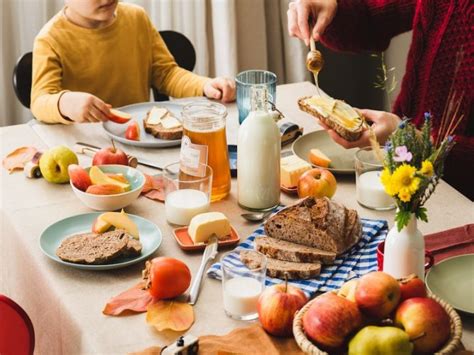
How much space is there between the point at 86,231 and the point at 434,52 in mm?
972

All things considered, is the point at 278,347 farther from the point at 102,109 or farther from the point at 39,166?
the point at 102,109

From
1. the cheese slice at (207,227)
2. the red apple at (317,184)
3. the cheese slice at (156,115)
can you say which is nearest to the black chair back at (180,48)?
the cheese slice at (156,115)

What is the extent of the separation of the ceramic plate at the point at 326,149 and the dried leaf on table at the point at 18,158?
660 mm

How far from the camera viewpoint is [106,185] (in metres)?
1.72

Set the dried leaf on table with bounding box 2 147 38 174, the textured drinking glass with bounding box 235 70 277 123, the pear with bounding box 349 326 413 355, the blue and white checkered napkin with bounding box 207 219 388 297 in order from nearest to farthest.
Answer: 1. the pear with bounding box 349 326 413 355
2. the blue and white checkered napkin with bounding box 207 219 388 297
3. the dried leaf on table with bounding box 2 147 38 174
4. the textured drinking glass with bounding box 235 70 277 123

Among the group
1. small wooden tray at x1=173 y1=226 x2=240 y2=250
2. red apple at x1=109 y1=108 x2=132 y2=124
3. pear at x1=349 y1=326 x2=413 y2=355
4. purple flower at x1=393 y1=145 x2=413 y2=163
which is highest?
purple flower at x1=393 y1=145 x2=413 y2=163

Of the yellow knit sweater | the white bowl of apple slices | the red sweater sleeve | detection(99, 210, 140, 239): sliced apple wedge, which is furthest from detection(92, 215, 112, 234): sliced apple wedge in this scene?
the red sweater sleeve

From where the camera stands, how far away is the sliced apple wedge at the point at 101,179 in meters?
1.75

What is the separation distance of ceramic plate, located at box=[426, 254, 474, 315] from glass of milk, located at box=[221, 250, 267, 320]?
0.29 m

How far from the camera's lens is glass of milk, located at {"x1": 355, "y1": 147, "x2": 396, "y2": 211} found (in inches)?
66.9

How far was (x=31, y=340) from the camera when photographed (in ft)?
4.87

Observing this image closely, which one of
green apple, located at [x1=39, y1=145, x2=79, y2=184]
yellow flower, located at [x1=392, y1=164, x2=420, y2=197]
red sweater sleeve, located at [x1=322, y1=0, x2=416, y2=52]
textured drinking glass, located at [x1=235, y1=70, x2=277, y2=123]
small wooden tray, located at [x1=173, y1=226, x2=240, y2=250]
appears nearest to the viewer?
yellow flower, located at [x1=392, y1=164, x2=420, y2=197]

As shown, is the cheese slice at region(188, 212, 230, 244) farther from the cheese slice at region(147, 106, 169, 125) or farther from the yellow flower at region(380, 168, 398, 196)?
the cheese slice at region(147, 106, 169, 125)

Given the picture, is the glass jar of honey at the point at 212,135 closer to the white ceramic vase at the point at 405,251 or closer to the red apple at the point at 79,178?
the red apple at the point at 79,178
